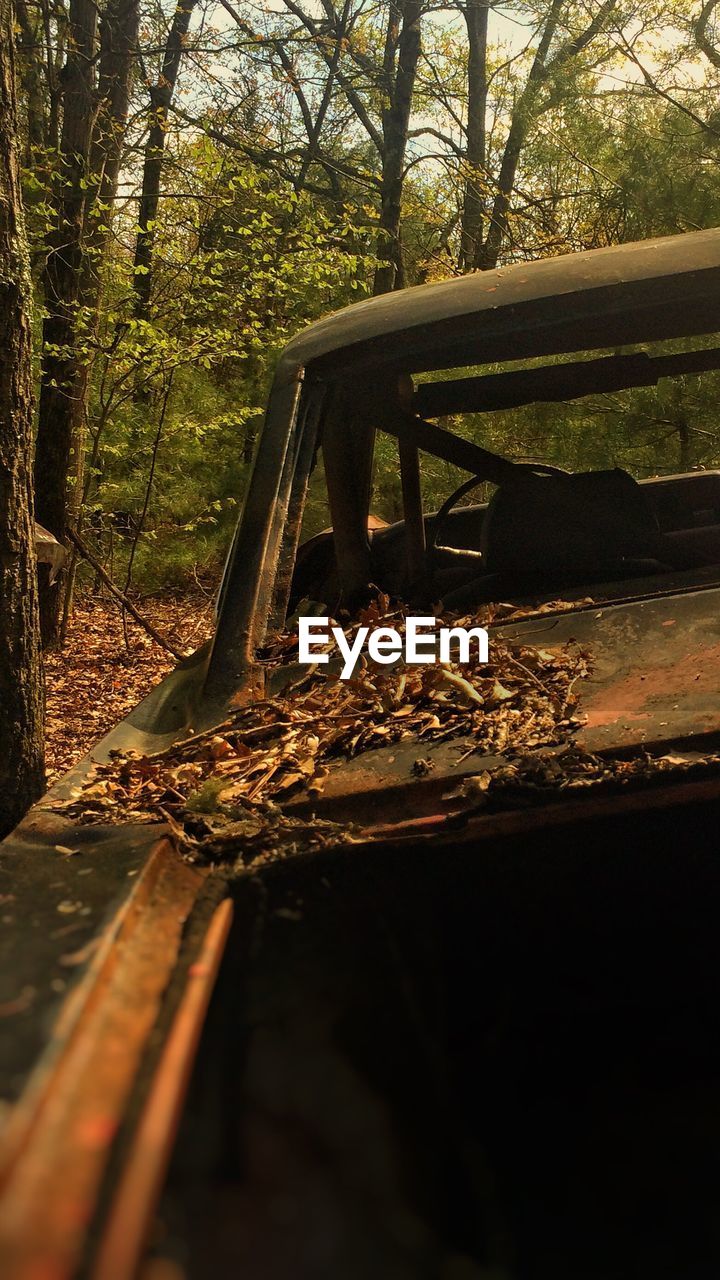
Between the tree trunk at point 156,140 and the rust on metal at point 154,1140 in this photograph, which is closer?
the rust on metal at point 154,1140

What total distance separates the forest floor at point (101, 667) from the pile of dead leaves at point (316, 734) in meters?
3.60

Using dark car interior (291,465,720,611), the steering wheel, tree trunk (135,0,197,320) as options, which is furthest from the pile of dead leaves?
tree trunk (135,0,197,320)

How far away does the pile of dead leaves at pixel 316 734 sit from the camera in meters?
1.61

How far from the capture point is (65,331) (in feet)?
28.2

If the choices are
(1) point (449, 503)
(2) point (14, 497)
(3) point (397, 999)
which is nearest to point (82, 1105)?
(3) point (397, 999)

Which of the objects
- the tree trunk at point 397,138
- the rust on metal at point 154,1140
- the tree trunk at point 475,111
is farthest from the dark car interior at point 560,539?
the tree trunk at point 475,111

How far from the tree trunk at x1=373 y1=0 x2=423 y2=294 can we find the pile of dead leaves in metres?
12.8

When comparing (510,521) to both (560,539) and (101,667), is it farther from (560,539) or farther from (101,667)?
(101,667)

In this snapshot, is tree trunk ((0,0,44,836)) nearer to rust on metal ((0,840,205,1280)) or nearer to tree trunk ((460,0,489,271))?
rust on metal ((0,840,205,1280))

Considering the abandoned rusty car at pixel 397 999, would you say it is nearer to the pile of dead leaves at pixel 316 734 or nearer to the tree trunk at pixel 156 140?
the pile of dead leaves at pixel 316 734

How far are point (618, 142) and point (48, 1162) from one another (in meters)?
12.7

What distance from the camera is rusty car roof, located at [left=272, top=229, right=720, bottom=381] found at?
2592mm

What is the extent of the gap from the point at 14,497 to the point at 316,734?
233 centimetres

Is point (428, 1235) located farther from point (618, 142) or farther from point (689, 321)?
point (618, 142)
